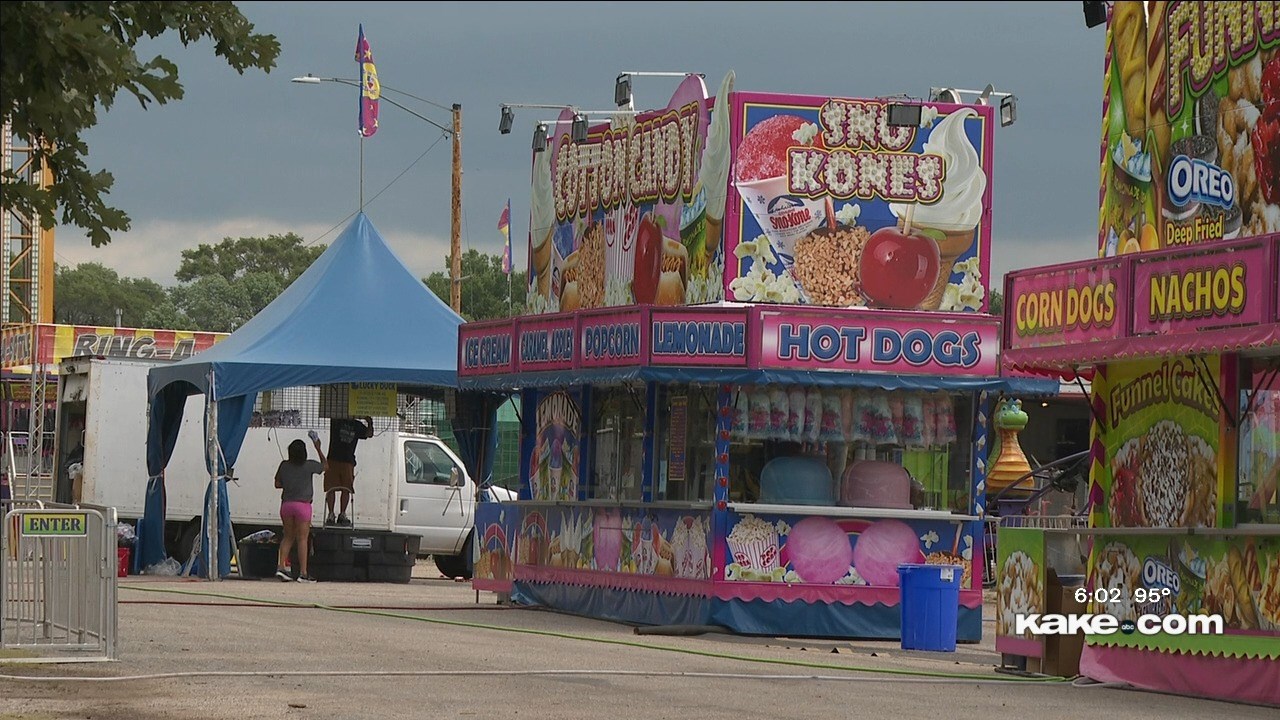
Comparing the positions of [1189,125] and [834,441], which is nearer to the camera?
[1189,125]

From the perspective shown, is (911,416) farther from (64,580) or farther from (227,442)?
(227,442)

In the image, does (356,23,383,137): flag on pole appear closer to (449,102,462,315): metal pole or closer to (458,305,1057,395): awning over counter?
(449,102,462,315): metal pole

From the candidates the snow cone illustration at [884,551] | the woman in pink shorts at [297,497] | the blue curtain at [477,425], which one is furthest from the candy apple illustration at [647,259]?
the woman in pink shorts at [297,497]

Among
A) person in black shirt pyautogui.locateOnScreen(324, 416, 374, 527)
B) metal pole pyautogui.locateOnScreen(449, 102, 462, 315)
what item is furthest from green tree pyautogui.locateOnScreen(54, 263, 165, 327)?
person in black shirt pyautogui.locateOnScreen(324, 416, 374, 527)

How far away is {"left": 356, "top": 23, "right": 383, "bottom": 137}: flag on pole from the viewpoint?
3556cm

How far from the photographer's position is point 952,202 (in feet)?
65.2

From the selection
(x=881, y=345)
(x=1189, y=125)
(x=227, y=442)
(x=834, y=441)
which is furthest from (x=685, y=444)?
(x=227, y=442)

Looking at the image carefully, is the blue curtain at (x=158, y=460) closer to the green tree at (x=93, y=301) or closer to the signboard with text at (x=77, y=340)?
the signboard with text at (x=77, y=340)

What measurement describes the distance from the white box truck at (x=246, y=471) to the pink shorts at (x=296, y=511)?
6.10ft

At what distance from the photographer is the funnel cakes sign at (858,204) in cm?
1934

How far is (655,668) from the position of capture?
1498 cm

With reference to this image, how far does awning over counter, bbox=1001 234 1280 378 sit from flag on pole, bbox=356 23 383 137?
21275 mm

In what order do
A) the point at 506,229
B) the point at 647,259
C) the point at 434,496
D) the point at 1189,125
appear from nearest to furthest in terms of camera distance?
1. the point at 1189,125
2. the point at 647,259
3. the point at 434,496
4. the point at 506,229

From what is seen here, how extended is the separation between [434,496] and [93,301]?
90.3 metres
